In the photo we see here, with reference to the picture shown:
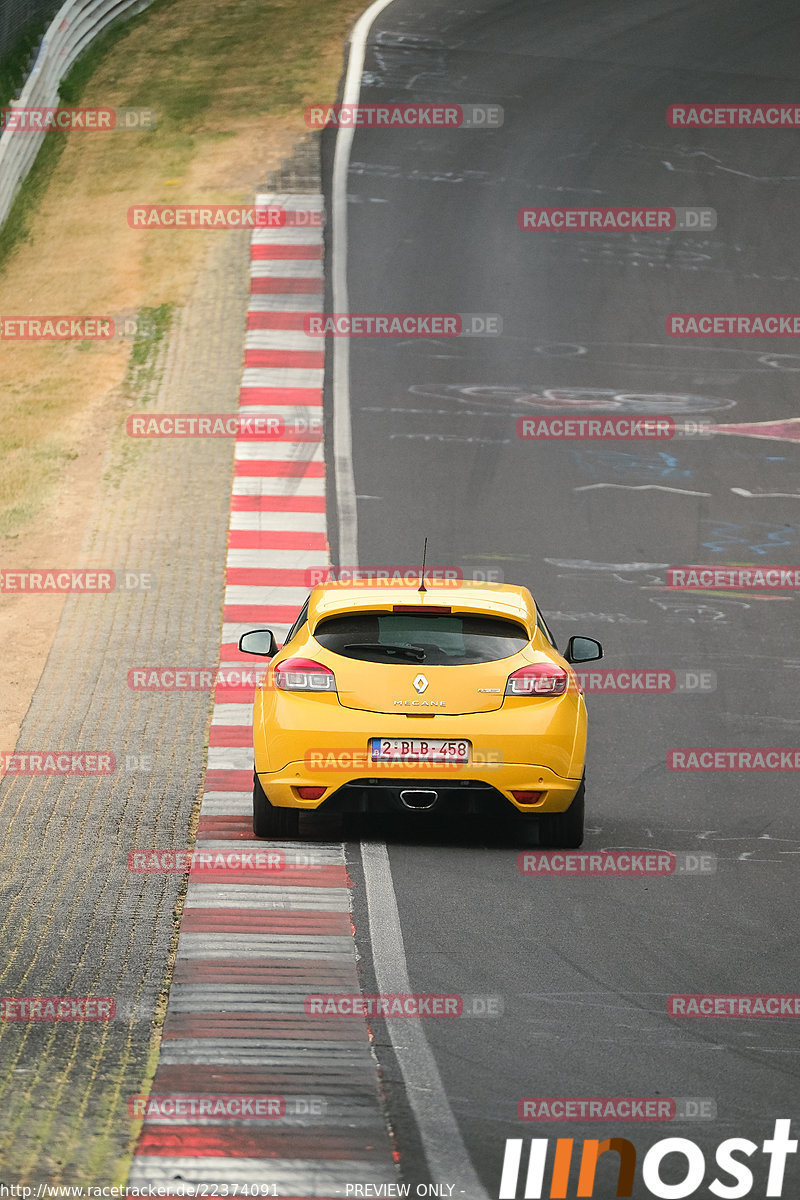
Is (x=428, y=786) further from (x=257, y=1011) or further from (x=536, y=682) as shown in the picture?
(x=257, y=1011)

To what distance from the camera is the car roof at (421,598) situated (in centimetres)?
1014

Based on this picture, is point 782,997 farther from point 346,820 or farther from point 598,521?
point 598,521

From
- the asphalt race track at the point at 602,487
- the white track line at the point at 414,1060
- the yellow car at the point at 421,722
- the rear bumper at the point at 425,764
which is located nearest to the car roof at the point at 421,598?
the yellow car at the point at 421,722

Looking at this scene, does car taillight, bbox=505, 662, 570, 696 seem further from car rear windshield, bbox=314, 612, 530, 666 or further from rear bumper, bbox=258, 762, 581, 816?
rear bumper, bbox=258, 762, 581, 816

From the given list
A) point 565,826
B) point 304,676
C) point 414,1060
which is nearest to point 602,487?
point 565,826

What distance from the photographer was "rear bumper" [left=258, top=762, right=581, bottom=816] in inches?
377

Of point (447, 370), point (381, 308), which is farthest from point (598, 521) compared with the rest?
point (381, 308)

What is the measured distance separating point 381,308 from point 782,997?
1669 cm

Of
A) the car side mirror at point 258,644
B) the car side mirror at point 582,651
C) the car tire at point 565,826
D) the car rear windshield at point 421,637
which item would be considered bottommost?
the car tire at point 565,826

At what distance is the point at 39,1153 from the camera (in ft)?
18.7

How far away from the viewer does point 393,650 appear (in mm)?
9922

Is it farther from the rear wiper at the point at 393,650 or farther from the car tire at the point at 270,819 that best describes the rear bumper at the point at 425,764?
the rear wiper at the point at 393,650

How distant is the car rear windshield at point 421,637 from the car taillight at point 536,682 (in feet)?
0.55

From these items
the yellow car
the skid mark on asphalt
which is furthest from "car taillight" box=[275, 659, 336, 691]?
the skid mark on asphalt
